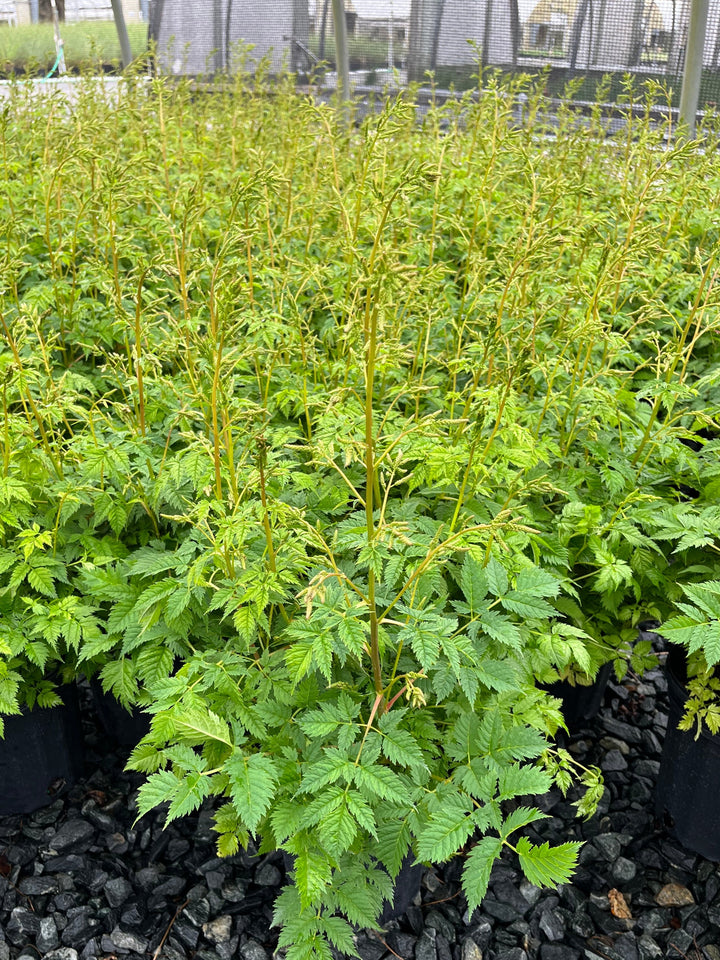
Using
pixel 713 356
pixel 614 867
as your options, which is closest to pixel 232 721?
pixel 614 867

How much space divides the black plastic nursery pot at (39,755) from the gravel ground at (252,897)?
56 mm

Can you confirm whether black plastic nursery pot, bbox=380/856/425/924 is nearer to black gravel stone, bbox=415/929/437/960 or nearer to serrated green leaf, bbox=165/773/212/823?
black gravel stone, bbox=415/929/437/960

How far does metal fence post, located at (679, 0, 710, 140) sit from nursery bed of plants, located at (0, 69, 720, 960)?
2.75 m

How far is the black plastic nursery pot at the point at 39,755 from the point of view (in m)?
2.56

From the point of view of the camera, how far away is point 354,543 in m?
1.85

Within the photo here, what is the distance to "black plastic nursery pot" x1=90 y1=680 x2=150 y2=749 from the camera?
2.79 meters

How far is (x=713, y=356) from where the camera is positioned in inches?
137

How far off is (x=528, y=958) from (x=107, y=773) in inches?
59.6

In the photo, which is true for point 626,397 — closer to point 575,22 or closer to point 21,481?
point 21,481

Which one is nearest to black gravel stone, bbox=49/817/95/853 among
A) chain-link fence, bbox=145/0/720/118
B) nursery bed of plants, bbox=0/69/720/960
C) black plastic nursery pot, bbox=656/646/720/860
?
nursery bed of plants, bbox=0/69/720/960

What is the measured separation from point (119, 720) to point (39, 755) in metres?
0.29

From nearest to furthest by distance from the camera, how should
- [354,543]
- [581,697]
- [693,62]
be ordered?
[354,543] → [581,697] → [693,62]

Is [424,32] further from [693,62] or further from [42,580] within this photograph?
[42,580]

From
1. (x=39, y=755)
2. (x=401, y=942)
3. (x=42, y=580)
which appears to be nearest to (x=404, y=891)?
(x=401, y=942)
